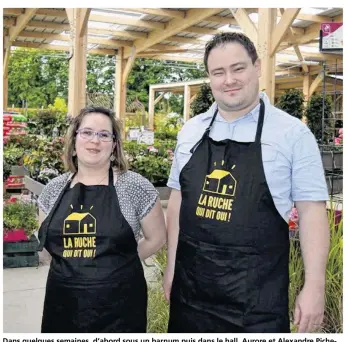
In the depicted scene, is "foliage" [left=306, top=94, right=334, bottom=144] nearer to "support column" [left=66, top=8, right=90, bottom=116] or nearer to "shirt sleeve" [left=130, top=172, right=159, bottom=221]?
"support column" [left=66, top=8, right=90, bottom=116]

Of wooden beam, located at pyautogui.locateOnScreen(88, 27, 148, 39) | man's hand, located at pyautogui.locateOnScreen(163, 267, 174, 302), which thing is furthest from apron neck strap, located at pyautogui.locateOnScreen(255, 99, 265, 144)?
wooden beam, located at pyautogui.locateOnScreen(88, 27, 148, 39)

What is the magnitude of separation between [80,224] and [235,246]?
498mm

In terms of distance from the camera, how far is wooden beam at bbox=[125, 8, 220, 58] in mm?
8055

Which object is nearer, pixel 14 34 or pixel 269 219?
pixel 269 219

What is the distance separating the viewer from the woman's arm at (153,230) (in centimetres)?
168

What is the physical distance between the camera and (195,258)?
148 centimetres

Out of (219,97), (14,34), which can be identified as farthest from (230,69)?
(14,34)

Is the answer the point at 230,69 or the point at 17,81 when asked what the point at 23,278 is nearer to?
the point at 230,69

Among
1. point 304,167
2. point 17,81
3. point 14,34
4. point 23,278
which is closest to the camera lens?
point 304,167

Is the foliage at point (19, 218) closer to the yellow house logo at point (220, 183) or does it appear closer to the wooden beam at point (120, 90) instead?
the yellow house logo at point (220, 183)

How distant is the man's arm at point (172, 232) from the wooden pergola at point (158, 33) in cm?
371

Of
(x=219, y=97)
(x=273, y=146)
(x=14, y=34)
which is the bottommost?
(x=273, y=146)

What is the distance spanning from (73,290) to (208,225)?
480 millimetres

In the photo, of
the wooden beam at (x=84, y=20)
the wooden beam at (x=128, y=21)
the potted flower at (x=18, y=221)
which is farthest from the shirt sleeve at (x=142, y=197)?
the wooden beam at (x=128, y=21)
